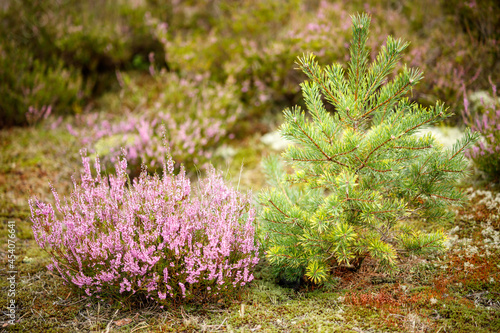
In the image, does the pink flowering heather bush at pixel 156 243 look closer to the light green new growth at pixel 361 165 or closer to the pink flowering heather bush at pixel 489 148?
the light green new growth at pixel 361 165

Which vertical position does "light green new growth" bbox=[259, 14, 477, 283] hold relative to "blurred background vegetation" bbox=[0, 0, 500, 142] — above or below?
below

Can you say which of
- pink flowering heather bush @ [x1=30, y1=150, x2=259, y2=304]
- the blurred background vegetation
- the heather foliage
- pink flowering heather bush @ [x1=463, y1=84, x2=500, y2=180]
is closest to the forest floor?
pink flowering heather bush @ [x1=30, y1=150, x2=259, y2=304]

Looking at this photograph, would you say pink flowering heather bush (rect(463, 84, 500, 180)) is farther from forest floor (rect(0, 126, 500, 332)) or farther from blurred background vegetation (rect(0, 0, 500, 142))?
blurred background vegetation (rect(0, 0, 500, 142))

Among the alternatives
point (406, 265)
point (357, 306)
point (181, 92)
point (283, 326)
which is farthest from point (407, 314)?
point (181, 92)

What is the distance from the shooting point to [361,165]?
2.29 m

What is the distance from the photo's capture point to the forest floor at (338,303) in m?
2.26

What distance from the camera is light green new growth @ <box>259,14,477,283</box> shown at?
216cm

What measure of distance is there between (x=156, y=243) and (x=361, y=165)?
1523mm

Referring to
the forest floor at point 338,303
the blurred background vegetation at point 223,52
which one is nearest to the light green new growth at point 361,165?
the forest floor at point 338,303

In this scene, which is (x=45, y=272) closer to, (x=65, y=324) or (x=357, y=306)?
(x=65, y=324)

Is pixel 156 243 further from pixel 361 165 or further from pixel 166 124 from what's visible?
pixel 166 124

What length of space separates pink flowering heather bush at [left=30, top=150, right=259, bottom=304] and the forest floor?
0.51ft

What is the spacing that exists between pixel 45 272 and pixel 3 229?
1.14 metres

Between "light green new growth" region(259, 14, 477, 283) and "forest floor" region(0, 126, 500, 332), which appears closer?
"light green new growth" region(259, 14, 477, 283)
